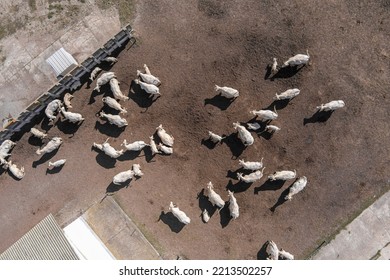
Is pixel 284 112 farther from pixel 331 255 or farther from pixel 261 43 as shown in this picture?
pixel 331 255

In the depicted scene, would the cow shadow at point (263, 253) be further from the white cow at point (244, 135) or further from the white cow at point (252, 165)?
the white cow at point (244, 135)

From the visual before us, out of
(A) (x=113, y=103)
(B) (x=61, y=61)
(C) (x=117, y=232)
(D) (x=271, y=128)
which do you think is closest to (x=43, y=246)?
(C) (x=117, y=232)

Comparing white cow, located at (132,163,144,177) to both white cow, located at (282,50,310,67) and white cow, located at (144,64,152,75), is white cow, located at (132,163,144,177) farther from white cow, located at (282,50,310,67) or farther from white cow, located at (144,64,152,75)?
white cow, located at (282,50,310,67)

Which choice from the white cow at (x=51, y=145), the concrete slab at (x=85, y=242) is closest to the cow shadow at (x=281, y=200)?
the concrete slab at (x=85, y=242)

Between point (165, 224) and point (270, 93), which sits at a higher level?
point (270, 93)

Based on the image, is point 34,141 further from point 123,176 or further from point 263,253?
point 263,253

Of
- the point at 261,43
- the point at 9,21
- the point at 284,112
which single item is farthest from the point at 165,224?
the point at 9,21

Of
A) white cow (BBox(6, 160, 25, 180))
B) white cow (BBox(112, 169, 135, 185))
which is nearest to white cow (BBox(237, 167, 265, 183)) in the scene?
white cow (BBox(112, 169, 135, 185))
